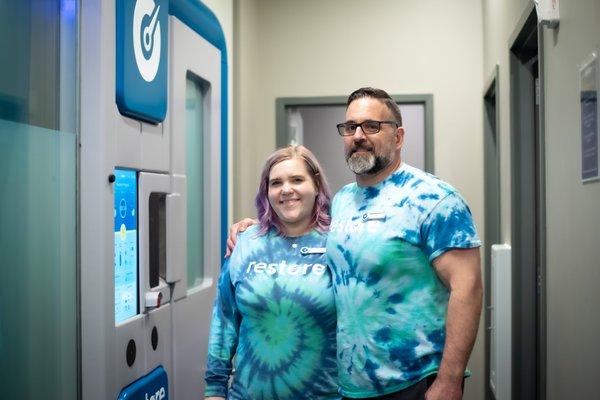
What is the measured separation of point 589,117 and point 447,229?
0.43 m

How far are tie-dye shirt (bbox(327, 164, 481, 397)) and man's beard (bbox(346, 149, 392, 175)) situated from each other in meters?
0.10

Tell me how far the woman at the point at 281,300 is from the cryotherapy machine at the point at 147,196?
0.75 feet

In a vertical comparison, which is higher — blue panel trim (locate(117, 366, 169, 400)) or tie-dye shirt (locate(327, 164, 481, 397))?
tie-dye shirt (locate(327, 164, 481, 397))

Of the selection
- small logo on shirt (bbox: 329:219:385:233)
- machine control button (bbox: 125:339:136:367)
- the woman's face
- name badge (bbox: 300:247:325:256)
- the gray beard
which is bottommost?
machine control button (bbox: 125:339:136:367)

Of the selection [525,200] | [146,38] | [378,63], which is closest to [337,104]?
[378,63]

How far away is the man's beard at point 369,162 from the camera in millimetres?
1705

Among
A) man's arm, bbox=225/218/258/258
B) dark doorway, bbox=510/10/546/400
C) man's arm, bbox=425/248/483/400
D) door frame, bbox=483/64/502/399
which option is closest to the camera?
man's arm, bbox=425/248/483/400

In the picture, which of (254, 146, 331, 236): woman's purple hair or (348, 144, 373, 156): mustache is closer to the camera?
(348, 144, 373, 156): mustache

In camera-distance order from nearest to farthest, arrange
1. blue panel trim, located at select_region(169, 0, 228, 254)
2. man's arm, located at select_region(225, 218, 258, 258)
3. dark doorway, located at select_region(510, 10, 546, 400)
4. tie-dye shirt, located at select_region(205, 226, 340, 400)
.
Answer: tie-dye shirt, located at select_region(205, 226, 340, 400) → man's arm, located at select_region(225, 218, 258, 258) → blue panel trim, located at select_region(169, 0, 228, 254) → dark doorway, located at select_region(510, 10, 546, 400)

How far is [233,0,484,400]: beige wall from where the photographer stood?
3889 millimetres

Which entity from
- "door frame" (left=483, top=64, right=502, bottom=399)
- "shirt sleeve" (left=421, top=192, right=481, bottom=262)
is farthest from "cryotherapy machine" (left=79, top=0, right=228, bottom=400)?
"door frame" (left=483, top=64, right=502, bottom=399)

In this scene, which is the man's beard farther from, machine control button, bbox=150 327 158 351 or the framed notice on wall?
machine control button, bbox=150 327 158 351

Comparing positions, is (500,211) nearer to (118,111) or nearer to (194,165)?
(194,165)

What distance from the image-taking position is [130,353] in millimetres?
1729
